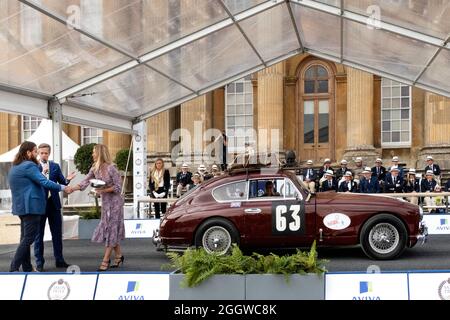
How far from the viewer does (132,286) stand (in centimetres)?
658

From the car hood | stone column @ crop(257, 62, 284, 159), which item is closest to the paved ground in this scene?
the car hood

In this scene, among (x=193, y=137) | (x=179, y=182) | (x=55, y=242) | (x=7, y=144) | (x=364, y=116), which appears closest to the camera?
(x=55, y=242)

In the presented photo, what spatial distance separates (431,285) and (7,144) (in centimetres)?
3240

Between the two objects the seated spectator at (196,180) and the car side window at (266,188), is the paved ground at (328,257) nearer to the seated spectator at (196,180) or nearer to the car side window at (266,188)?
the car side window at (266,188)

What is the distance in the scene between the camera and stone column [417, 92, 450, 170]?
2559 centimetres

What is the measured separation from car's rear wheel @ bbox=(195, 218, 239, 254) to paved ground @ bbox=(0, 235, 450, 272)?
78 centimetres

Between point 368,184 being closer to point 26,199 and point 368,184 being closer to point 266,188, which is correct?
point 266,188

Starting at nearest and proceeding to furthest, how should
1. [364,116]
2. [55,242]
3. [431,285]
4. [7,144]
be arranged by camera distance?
1. [431,285]
2. [55,242]
3. [364,116]
4. [7,144]

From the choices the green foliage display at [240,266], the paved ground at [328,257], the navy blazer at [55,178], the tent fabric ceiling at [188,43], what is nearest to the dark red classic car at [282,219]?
the paved ground at [328,257]

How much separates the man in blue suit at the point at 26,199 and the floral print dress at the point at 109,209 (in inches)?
30.5

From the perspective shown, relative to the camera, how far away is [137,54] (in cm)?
1262

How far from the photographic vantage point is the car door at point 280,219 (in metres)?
10.4

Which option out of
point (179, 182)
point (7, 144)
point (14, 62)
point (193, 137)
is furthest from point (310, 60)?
point (14, 62)
